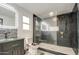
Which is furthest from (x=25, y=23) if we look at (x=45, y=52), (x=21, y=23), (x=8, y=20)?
(x=45, y=52)

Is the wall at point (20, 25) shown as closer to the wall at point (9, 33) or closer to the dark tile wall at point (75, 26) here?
the wall at point (9, 33)

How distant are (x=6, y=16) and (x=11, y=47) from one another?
0.55 metres

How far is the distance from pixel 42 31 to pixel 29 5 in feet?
1.75

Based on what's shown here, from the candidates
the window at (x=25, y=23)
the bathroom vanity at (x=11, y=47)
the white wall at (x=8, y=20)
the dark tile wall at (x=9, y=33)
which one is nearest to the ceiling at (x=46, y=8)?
the window at (x=25, y=23)

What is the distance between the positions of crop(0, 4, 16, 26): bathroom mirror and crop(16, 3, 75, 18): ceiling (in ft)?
0.73

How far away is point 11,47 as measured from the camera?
1.36 m

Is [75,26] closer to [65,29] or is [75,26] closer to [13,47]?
[65,29]

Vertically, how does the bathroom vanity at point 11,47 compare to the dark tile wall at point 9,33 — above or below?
below

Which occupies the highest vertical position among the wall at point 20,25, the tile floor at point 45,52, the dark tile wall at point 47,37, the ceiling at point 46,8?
the ceiling at point 46,8

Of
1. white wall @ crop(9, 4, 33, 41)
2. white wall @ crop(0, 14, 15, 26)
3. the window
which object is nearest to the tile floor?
white wall @ crop(9, 4, 33, 41)

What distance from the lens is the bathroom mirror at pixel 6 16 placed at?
1.38 meters

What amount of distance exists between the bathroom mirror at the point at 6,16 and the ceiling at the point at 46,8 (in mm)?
222

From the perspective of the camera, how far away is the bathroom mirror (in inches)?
54.2
